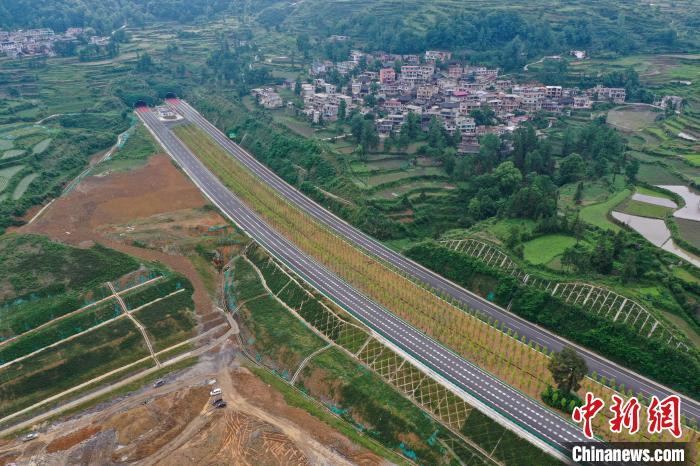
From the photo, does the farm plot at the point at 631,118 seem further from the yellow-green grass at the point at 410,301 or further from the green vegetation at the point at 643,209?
the yellow-green grass at the point at 410,301

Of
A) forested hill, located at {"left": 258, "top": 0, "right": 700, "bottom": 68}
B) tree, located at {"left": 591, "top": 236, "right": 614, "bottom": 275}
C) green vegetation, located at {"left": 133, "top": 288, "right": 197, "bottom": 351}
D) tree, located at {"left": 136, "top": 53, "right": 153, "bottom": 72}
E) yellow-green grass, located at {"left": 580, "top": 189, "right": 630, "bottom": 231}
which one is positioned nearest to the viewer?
tree, located at {"left": 591, "top": 236, "right": 614, "bottom": 275}

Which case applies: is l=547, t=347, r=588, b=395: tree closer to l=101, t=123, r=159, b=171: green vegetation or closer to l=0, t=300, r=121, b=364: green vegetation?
l=0, t=300, r=121, b=364: green vegetation

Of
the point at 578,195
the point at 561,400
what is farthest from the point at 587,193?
the point at 561,400

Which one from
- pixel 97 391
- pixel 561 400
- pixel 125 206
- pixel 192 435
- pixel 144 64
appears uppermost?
pixel 144 64

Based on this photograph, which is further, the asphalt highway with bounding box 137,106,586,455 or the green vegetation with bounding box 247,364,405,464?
the asphalt highway with bounding box 137,106,586,455

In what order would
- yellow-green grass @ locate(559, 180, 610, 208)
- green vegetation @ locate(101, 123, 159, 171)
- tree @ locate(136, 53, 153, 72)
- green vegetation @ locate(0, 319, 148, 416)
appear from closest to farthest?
1. green vegetation @ locate(0, 319, 148, 416)
2. yellow-green grass @ locate(559, 180, 610, 208)
3. green vegetation @ locate(101, 123, 159, 171)
4. tree @ locate(136, 53, 153, 72)

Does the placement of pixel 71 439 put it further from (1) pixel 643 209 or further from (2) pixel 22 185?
(1) pixel 643 209

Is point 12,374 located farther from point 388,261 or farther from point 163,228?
point 388,261

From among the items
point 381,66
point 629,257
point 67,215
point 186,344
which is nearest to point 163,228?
point 67,215

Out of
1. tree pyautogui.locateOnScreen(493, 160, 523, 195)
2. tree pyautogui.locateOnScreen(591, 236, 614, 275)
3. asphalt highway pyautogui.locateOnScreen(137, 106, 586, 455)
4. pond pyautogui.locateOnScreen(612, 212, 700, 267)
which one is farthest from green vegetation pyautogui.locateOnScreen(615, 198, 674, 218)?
asphalt highway pyautogui.locateOnScreen(137, 106, 586, 455)
